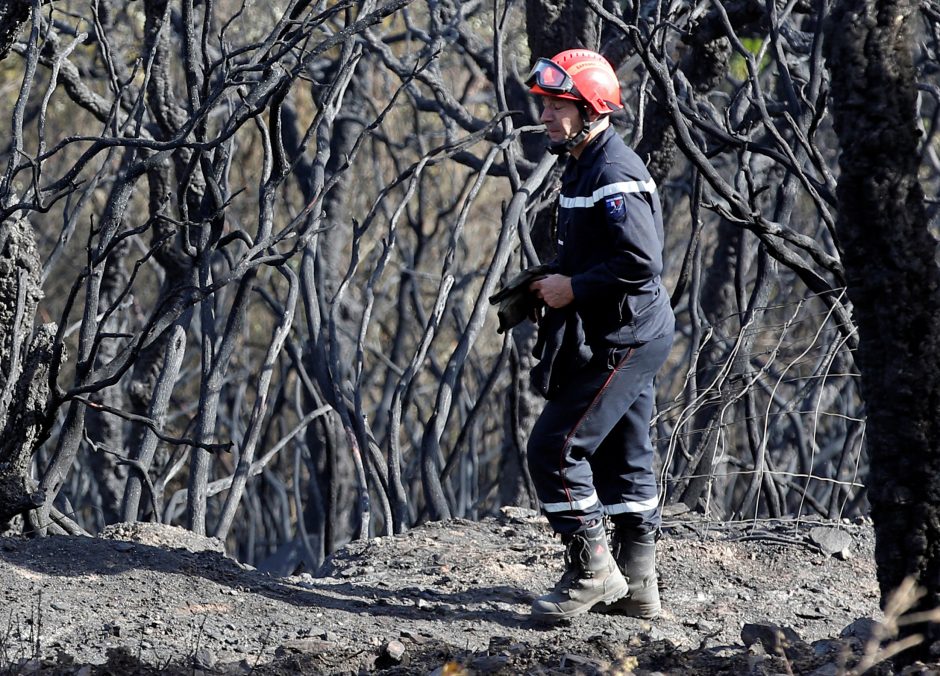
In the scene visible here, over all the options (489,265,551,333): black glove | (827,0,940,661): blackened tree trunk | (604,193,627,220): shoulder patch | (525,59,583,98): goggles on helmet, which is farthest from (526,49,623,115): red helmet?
(827,0,940,661): blackened tree trunk

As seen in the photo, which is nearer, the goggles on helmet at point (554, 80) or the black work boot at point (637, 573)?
the goggles on helmet at point (554, 80)

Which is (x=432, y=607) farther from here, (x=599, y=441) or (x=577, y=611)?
(x=599, y=441)

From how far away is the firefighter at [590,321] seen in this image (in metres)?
3.49

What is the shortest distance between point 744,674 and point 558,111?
1.75 meters

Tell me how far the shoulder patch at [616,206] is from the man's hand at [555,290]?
24 cm

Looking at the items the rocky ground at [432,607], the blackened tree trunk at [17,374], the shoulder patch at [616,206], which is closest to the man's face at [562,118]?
the shoulder patch at [616,206]

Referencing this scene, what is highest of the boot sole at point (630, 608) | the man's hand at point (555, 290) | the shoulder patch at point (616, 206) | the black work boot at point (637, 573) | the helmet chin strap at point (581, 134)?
the helmet chin strap at point (581, 134)

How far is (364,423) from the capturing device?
17.6 feet

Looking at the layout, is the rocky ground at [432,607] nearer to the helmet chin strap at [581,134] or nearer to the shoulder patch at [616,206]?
the shoulder patch at [616,206]

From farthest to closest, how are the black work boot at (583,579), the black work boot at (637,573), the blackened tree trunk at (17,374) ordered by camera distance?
1. the blackened tree trunk at (17,374)
2. the black work boot at (637,573)
3. the black work boot at (583,579)

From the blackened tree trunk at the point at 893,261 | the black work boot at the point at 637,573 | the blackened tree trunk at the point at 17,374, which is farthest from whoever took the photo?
the blackened tree trunk at the point at 17,374

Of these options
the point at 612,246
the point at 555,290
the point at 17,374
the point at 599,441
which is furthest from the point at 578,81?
the point at 17,374

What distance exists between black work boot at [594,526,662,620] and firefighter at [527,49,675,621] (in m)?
0.08

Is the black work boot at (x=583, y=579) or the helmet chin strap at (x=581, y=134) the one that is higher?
the helmet chin strap at (x=581, y=134)
